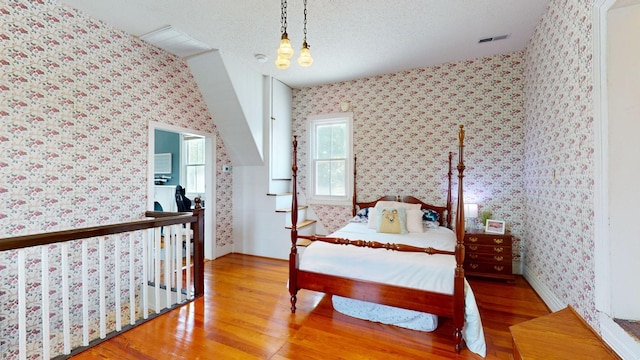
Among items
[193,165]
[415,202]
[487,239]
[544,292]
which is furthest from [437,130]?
[193,165]

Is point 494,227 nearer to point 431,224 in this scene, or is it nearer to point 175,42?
point 431,224

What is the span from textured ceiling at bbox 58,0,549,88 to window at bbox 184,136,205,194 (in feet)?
9.21

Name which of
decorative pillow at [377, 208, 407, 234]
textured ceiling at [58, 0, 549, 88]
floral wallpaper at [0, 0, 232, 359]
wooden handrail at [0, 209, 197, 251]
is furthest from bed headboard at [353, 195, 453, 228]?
floral wallpaper at [0, 0, 232, 359]

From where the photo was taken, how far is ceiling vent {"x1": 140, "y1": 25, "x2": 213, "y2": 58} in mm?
3168

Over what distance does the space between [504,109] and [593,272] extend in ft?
8.56

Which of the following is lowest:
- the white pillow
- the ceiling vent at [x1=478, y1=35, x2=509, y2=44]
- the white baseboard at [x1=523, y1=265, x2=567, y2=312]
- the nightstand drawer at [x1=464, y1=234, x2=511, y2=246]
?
the white baseboard at [x1=523, y1=265, x2=567, y2=312]

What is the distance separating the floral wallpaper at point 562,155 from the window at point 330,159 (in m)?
2.53

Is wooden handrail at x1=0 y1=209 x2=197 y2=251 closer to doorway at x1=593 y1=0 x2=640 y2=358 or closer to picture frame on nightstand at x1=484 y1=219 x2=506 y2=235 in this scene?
doorway at x1=593 y1=0 x2=640 y2=358

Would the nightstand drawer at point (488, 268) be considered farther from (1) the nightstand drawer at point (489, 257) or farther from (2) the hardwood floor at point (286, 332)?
(2) the hardwood floor at point (286, 332)

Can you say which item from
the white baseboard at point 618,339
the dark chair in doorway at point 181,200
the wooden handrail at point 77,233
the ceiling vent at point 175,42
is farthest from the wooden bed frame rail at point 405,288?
the dark chair in doorway at point 181,200

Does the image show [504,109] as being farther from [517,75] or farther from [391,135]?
[391,135]

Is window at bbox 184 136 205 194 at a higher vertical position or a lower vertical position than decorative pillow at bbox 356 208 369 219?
higher

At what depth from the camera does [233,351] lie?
2.08m

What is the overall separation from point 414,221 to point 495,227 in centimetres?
111
